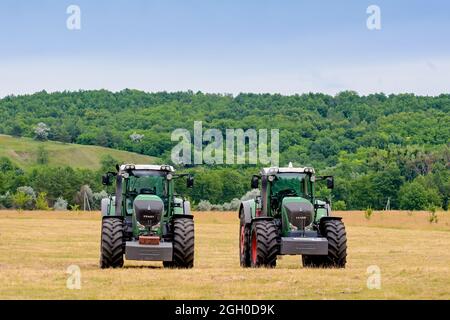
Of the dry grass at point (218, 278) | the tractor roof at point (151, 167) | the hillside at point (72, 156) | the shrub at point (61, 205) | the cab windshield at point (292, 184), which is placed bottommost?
the dry grass at point (218, 278)

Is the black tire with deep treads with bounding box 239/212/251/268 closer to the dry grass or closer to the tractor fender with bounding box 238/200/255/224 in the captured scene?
the tractor fender with bounding box 238/200/255/224

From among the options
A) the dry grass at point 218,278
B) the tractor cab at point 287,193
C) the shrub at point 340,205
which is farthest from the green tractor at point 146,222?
the shrub at point 340,205

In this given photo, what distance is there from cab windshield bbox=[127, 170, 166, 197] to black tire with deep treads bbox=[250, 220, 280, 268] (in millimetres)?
2921

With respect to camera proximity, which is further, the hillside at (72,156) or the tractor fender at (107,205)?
the hillside at (72,156)

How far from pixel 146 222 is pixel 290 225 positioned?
364 cm

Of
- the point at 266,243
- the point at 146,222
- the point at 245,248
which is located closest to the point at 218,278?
the point at 266,243

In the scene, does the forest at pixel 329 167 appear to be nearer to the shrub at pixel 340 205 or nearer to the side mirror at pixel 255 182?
the shrub at pixel 340 205

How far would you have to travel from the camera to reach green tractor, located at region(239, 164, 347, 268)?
26.0m

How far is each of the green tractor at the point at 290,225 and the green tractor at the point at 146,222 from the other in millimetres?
1740

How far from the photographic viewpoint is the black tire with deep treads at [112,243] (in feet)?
84.4

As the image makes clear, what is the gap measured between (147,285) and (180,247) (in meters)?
4.50

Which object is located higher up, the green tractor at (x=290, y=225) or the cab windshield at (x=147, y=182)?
the cab windshield at (x=147, y=182)
